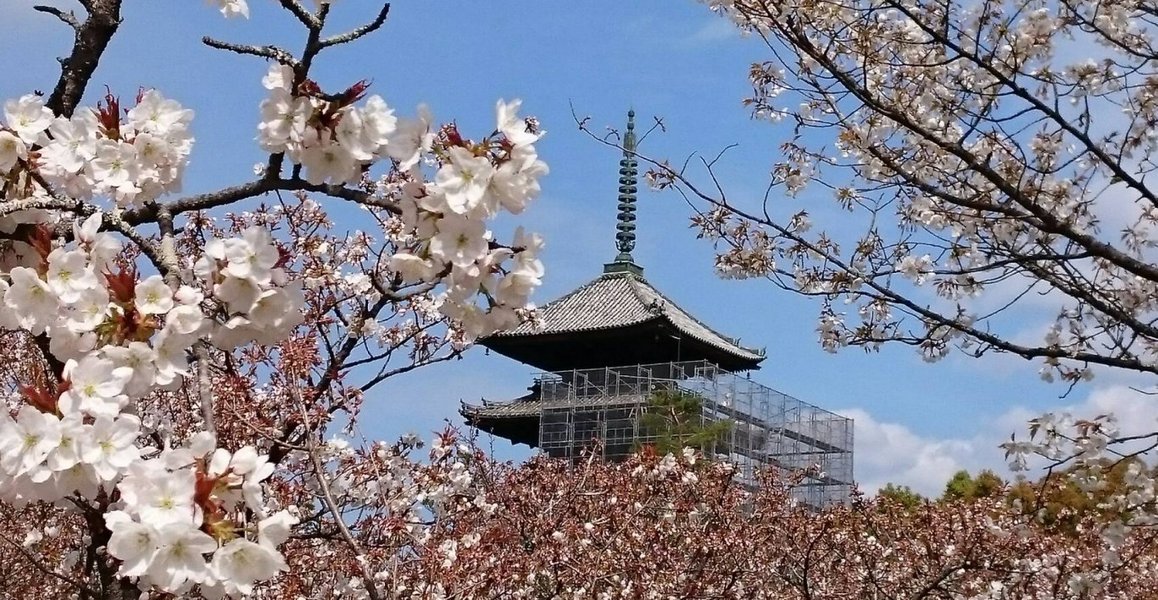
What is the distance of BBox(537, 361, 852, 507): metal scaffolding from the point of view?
21.3 metres

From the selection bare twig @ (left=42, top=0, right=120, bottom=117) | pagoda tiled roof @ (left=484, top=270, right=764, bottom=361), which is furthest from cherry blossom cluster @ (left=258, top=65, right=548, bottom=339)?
pagoda tiled roof @ (left=484, top=270, right=764, bottom=361)

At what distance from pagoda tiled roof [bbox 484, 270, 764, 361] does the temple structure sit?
38mm

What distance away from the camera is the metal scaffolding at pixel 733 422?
21328 millimetres

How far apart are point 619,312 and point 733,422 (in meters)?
6.60

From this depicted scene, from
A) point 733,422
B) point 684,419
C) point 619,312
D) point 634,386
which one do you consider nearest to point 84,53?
point 684,419

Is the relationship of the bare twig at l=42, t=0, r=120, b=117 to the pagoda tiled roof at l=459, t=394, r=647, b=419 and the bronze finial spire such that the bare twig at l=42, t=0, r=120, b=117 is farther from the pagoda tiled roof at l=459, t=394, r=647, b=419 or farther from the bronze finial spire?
the bronze finial spire

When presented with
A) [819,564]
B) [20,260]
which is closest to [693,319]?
[819,564]

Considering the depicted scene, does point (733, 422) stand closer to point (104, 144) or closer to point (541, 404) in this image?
point (541, 404)

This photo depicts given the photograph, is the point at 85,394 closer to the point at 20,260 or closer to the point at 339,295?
the point at 20,260

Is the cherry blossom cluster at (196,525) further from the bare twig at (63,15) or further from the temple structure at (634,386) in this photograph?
the temple structure at (634,386)

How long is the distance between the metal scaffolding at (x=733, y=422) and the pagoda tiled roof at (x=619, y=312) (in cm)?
228

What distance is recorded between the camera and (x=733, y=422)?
70.1 feet

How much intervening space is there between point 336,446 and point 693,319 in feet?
83.3

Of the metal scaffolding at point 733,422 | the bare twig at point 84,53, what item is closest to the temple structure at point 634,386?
the metal scaffolding at point 733,422
